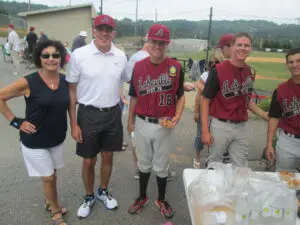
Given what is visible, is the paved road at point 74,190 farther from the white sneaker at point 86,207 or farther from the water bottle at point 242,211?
the water bottle at point 242,211

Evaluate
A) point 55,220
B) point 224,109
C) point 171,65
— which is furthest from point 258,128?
point 55,220

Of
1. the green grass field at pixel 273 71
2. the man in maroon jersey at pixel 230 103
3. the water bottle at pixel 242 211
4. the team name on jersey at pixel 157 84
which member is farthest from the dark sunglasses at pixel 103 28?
the green grass field at pixel 273 71

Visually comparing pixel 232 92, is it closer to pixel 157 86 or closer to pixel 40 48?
pixel 157 86

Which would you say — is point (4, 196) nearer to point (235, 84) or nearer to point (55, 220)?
point (55, 220)

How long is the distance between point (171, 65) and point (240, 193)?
145 cm

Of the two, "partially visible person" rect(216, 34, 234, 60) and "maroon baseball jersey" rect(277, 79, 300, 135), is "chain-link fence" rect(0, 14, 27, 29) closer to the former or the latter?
"partially visible person" rect(216, 34, 234, 60)

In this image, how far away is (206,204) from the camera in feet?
5.83

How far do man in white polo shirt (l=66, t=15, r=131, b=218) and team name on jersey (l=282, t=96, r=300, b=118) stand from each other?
5.39 feet

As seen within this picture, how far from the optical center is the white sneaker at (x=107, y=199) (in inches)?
127

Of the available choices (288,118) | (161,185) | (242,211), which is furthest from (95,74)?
(288,118)

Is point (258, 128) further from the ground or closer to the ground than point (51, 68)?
closer to the ground

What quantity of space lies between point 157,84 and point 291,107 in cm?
131

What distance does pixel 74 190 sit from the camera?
3.60m

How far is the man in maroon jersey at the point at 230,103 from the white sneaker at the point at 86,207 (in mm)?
1484
